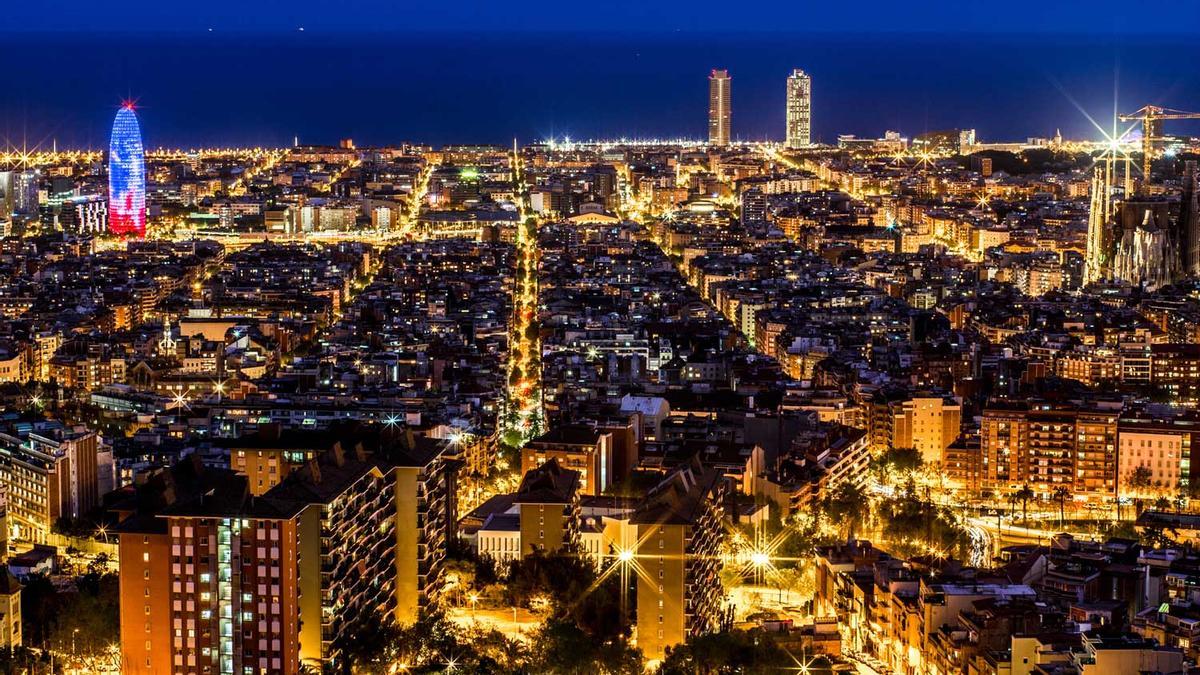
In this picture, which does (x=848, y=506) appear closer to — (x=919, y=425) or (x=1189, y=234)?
(x=919, y=425)

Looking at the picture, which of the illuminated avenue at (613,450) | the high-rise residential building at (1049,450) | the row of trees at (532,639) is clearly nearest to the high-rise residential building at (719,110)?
the illuminated avenue at (613,450)

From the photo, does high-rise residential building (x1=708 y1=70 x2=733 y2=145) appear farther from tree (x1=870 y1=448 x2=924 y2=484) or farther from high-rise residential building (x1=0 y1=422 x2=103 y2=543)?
high-rise residential building (x1=0 y1=422 x2=103 y2=543)

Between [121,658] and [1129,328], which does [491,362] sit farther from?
[121,658]

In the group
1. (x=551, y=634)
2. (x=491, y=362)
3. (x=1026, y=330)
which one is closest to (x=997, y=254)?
(x=1026, y=330)

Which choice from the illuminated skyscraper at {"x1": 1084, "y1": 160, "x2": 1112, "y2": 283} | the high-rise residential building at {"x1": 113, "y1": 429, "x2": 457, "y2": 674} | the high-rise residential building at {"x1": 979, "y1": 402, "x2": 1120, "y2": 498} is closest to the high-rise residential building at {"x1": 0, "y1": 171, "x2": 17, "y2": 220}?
the illuminated skyscraper at {"x1": 1084, "y1": 160, "x2": 1112, "y2": 283}

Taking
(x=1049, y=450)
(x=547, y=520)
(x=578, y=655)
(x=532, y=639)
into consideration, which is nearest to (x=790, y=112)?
(x=1049, y=450)
